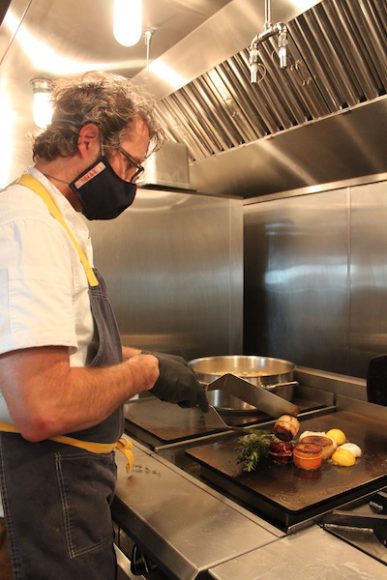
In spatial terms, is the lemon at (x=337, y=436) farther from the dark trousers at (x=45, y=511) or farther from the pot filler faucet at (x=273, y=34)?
the pot filler faucet at (x=273, y=34)

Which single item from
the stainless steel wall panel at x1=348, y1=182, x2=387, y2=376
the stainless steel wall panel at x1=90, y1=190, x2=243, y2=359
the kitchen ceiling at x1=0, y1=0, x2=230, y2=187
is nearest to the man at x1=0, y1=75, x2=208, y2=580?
the kitchen ceiling at x1=0, y1=0, x2=230, y2=187

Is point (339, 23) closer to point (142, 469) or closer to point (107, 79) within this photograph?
point (107, 79)

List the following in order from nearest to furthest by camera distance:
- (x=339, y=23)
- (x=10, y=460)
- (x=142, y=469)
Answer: (x=10, y=460) → (x=142, y=469) → (x=339, y=23)

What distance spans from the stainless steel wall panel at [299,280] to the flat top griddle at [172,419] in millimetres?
425

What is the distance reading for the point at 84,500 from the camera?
783 mm

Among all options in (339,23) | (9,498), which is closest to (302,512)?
(9,498)

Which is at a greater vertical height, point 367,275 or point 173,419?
point 367,275

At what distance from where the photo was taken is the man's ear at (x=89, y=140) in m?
0.83

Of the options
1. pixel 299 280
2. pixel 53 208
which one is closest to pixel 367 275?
pixel 299 280

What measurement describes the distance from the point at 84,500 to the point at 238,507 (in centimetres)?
Result: 29

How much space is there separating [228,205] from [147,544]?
1477mm

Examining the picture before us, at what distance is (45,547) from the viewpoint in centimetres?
74

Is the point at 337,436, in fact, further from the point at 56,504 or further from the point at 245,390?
the point at 56,504

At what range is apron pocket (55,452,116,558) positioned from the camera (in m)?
0.76
